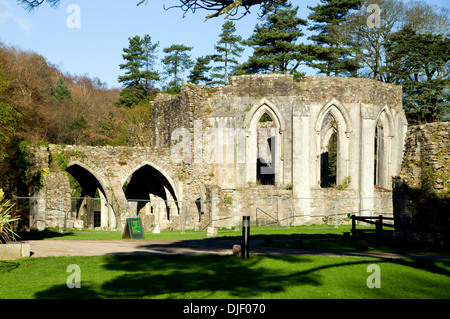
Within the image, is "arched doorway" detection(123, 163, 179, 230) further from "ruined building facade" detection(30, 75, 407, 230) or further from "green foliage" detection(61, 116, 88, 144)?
"green foliage" detection(61, 116, 88, 144)

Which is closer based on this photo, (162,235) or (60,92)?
(162,235)

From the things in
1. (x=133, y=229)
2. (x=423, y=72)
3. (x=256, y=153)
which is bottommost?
(x=133, y=229)

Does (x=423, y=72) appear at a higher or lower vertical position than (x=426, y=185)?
higher

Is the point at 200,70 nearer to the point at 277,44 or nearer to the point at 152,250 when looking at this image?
the point at 277,44

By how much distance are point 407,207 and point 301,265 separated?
22.3 feet

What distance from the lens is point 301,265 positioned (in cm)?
1067

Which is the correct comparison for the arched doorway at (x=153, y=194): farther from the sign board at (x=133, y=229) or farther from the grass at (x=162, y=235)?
the sign board at (x=133, y=229)

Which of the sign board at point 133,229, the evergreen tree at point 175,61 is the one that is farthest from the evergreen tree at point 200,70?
the sign board at point 133,229

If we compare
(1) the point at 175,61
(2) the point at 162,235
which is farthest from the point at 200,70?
(2) the point at 162,235

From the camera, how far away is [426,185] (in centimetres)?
1537

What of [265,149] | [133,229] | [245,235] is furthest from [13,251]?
[265,149]

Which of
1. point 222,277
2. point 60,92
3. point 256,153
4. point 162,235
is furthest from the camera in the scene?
point 60,92

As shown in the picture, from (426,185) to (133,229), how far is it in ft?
33.5

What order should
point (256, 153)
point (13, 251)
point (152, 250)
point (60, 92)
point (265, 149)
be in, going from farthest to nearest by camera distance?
point (60, 92), point (265, 149), point (256, 153), point (152, 250), point (13, 251)
